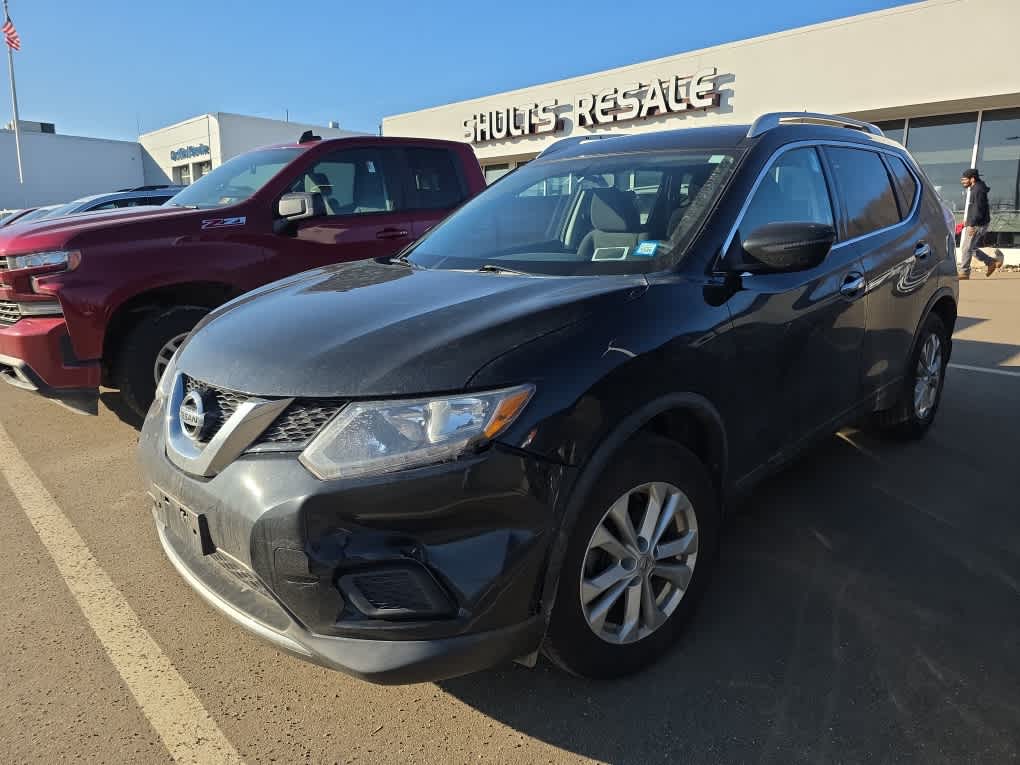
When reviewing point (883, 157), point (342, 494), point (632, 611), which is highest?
point (883, 157)

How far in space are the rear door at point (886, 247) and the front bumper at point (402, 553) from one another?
7.51 feet

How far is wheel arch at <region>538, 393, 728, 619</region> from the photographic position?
188 centimetres

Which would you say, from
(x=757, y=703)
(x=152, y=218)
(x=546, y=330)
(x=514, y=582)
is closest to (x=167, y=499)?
(x=514, y=582)

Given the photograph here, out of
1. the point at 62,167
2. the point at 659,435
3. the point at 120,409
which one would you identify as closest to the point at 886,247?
the point at 659,435

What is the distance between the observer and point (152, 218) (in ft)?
14.8

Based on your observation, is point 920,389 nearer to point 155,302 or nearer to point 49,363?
point 155,302

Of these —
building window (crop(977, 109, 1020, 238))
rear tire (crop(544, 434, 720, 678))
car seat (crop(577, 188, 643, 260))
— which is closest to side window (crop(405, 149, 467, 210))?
car seat (crop(577, 188, 643, 260))

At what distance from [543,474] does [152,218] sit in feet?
12.4

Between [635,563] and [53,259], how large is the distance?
12.3ft

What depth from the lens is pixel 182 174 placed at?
39.6 metres

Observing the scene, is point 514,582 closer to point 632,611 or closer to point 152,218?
point 632,611

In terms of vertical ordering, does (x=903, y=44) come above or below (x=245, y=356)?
above

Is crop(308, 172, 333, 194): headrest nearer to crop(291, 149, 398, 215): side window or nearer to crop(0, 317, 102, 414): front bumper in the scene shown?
crop(291, 149, 398, 215): side window

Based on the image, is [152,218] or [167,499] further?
[152,218]
